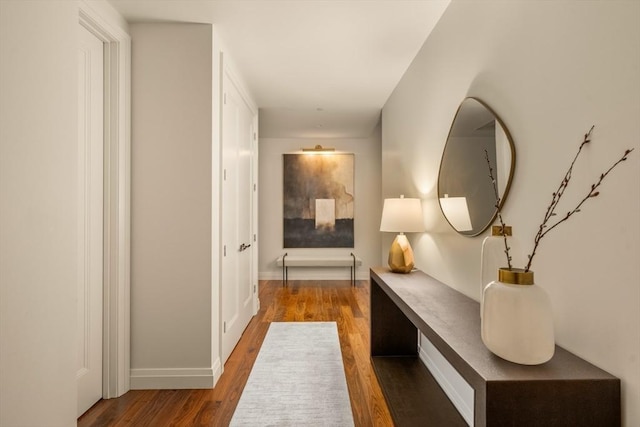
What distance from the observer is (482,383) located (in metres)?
1.02

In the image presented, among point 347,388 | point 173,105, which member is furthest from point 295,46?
point 347,388

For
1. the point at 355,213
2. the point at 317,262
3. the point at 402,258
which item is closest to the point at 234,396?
the point at 402,258

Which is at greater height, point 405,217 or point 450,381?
point 405,217

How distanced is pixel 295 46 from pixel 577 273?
2.55 metres

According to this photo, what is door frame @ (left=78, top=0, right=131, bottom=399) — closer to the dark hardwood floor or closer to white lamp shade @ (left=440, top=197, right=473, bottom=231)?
the dark hardwood floor

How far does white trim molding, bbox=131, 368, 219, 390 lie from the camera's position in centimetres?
248

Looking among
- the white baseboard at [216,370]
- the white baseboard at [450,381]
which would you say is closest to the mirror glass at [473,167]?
the white baseboard at [450,381]

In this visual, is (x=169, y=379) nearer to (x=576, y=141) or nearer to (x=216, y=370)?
(x=216, y=370)

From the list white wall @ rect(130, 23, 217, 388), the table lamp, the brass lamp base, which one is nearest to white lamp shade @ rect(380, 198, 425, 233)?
the table lamp

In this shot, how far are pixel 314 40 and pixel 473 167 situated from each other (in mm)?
1658

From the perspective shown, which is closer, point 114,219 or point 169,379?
point 114,219

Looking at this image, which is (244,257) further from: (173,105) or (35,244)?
(35,244)

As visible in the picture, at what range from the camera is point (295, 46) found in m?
2.89

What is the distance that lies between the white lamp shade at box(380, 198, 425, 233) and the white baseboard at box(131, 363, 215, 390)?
1789mm
